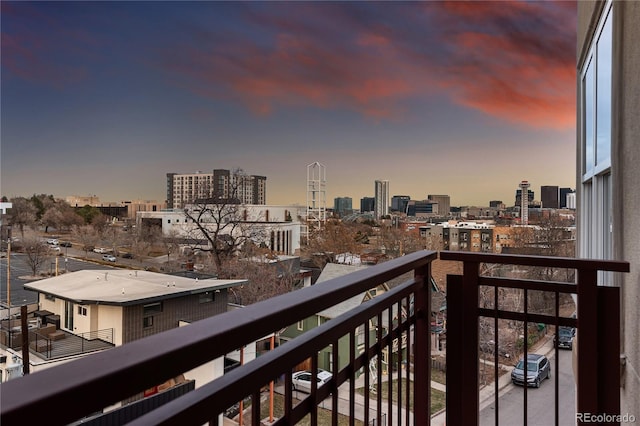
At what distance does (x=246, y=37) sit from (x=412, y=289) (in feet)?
37.6

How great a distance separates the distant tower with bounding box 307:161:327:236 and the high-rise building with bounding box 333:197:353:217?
32 cm

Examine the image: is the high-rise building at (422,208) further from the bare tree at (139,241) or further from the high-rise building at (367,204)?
the bare tree at (139,241)

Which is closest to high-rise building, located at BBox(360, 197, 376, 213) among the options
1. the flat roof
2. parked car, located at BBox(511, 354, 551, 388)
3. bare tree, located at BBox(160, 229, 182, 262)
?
bare tree, located at BBox(160, 229, 182, 262)

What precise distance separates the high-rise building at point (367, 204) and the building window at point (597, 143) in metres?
5.92

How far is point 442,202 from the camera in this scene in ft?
28.8

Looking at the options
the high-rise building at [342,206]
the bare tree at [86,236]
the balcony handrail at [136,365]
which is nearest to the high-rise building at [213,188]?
the high-rise building at [342,206]

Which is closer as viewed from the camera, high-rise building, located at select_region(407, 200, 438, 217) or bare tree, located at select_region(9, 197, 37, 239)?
bare tree, located at select_region(9, 197, 37, 239)

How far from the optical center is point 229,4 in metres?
10.5

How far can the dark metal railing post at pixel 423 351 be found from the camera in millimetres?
1315

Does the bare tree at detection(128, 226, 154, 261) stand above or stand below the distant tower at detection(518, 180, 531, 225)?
below

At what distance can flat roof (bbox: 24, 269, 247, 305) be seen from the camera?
13.8ft

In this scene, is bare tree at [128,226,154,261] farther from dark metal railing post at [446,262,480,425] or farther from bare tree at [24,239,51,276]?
dark metal railing post at [446,262,480,425]

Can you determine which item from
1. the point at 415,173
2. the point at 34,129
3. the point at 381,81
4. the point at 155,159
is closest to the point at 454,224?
the point at 415,173

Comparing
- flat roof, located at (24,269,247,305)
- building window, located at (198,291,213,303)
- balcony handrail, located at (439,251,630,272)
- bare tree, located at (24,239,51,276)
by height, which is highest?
balcony handrail, located at (439,251,630,272)
